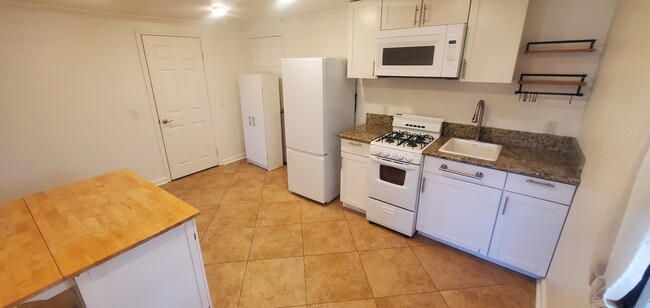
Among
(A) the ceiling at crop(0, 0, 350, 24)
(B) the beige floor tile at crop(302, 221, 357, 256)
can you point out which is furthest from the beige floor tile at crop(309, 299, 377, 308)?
(A) the ceiling at crop(0, 0, 350, 24)

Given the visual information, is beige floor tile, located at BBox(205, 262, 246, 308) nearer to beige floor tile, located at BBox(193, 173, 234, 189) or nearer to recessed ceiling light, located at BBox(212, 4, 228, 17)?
beige floor tile, located at BBox(193, 173, 234, 189)

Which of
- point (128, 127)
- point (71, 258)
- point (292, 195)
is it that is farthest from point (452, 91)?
point (128, 127)

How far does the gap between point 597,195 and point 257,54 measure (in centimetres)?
417

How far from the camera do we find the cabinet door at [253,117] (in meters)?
3.86

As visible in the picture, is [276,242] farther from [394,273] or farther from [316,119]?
[316,119]

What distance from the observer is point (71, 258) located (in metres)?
1.15

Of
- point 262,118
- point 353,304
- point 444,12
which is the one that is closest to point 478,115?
point 444,12

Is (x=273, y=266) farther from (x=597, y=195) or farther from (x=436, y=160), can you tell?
(x=597, y=195)

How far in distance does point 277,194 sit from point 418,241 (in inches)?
70.5

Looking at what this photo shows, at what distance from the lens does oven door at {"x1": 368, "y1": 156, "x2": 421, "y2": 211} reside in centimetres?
230

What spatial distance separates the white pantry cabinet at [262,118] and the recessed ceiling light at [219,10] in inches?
34.3

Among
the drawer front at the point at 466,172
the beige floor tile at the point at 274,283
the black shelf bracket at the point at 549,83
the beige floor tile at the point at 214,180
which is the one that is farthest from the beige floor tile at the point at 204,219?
the black shelf bracket at the point at 549,83

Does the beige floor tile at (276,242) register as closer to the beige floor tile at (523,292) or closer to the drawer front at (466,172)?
the drawer front at (466,172)

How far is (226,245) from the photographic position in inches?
97.0
